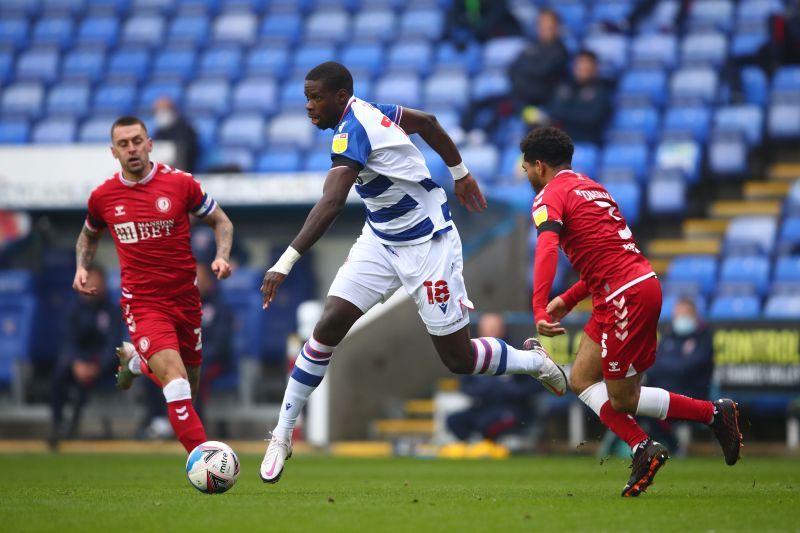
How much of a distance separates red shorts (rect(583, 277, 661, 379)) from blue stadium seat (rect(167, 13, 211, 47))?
16.6 m

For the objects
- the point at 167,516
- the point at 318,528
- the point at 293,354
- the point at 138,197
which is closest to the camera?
the point at 318,528

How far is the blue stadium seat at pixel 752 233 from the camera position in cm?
1709

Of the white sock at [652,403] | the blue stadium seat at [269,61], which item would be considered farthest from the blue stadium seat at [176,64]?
the white sock at [652,403]

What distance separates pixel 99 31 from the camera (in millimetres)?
24703

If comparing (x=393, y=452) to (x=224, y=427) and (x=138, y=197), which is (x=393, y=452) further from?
(x=138, y=197)

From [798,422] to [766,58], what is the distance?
648 cm

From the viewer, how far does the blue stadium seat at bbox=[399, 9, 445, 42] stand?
22.6 m

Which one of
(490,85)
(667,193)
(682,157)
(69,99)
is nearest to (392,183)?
(667,193)

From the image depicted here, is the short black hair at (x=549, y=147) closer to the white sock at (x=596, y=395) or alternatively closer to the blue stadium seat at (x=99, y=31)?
the white sock at (x=596, y=395)

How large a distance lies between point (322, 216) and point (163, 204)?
5.26 ft

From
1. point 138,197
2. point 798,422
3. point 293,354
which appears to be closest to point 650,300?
point 138,197

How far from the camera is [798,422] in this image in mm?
15398

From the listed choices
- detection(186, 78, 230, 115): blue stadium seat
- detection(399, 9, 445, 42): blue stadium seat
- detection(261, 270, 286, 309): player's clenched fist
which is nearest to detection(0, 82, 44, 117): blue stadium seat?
detection(186, 78, 230, 115): blue stadium seat

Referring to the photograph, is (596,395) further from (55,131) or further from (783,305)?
(55,131)
